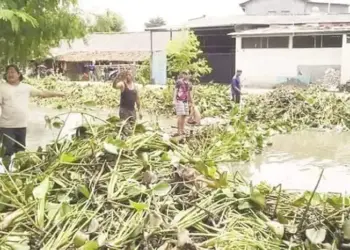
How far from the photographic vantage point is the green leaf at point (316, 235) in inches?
155

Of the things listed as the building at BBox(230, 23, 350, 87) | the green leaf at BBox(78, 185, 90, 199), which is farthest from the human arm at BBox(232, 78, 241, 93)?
the green leaf at BBox(78, 185, 90, 199)

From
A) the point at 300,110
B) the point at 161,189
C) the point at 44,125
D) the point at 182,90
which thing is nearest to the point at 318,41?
the point at 300,110

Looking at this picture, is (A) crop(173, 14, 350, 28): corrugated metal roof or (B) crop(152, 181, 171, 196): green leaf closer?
(B) crop(152, 181, 171, 196): green leaf

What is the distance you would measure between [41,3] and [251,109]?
10294 millimetres

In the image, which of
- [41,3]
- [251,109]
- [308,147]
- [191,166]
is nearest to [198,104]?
[251,109]

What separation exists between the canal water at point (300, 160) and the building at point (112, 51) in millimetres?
22813

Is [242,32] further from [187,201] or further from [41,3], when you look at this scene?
[187,201]

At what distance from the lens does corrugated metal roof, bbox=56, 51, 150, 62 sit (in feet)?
124

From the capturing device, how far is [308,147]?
12344 mm

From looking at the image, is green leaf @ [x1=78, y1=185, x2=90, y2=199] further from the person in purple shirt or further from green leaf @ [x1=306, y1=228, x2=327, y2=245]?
the person in purple shirt

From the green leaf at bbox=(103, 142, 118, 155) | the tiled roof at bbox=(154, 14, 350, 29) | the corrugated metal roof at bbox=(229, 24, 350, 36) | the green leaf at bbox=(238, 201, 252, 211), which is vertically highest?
the tiled roof at bbox=(154, 14, 350, 29)

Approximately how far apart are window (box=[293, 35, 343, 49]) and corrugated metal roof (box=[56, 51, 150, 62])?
10371 millimetres

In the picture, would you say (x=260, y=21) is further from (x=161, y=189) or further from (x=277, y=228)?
(x=277, y=228)

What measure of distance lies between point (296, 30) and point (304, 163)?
2040cm
